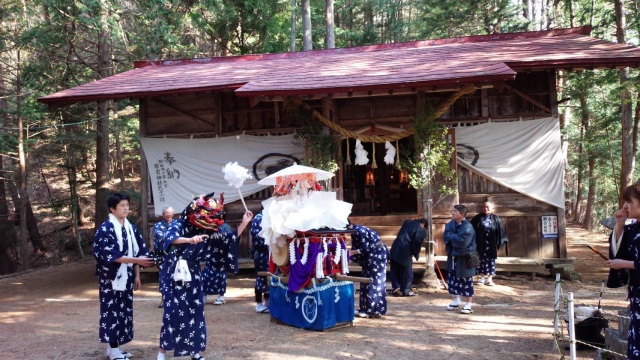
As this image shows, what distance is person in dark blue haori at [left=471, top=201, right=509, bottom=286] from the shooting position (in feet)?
30.6

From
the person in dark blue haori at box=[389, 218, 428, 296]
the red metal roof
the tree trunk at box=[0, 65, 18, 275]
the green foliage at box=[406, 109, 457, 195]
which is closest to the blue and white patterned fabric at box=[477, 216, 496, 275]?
the green foliage at box=[406, 109, 457, 195]

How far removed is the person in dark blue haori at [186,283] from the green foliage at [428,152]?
5196mm

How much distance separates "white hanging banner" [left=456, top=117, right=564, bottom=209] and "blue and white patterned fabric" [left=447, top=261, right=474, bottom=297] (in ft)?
10.6

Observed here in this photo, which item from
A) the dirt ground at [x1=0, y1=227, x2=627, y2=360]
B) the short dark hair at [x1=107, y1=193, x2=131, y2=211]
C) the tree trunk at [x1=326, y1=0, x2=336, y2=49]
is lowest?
the dirt ground at [x1=0, y1=227, x2=627, y2=360]

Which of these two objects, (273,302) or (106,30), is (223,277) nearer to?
(273,302)

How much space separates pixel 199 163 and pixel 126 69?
9.39 meters

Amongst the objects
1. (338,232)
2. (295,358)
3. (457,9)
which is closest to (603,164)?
(457,9)

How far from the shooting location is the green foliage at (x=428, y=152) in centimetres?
938

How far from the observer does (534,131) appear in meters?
10.0

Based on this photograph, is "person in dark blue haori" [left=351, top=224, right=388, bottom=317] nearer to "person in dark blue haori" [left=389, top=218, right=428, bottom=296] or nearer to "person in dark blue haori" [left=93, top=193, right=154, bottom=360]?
"person in dark blue haori" [left=389, top=218, right=428, bottom=296]

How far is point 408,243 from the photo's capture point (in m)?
8.30

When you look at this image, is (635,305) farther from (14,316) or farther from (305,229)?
(14,316)

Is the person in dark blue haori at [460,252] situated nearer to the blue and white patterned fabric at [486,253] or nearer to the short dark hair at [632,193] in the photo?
the blue and white patterned fabric at [486,253]

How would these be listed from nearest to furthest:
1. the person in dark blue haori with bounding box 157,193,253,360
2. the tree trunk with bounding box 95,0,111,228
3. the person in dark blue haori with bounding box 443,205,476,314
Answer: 1. the person in dark blue haori with bounding box 157,193,253,360
2. the person in dark blue haori with bounding box 443,205,476,314
3. the tree trunk with bounding box 95,0,111,228
